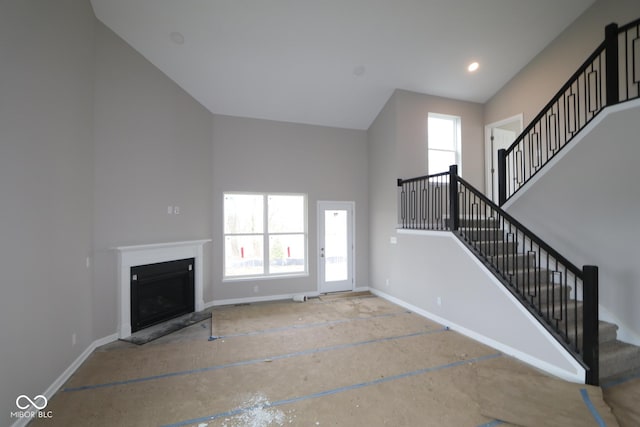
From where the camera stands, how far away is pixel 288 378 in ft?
9.88

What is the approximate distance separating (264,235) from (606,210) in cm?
541

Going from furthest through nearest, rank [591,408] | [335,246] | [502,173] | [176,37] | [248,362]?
1. [335,246]
2. [502,173]
3. [176,37]
4. [248,362]
5. [591,408]

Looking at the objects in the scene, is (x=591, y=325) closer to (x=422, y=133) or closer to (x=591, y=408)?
(x=591, y=408)

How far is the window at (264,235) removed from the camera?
5.85 meters

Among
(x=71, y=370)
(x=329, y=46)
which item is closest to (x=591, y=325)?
(x=329, y=46)

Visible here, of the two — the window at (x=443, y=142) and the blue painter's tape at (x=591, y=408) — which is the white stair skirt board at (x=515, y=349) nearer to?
the blue painter's tape at (x=591, y=408)

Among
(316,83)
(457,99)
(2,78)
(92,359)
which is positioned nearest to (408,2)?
(316,83)

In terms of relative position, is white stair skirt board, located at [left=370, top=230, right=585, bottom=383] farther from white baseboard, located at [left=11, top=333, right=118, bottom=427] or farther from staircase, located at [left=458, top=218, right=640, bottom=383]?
white baseboard, located at [left=11, top=333, right=118, bottom=427]

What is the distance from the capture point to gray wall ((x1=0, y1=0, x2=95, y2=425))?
2.25m

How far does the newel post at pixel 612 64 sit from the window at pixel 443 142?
2680mm

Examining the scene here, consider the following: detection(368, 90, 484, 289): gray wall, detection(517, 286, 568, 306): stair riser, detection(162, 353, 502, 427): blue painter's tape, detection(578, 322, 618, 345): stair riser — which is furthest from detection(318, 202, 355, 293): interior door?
detection(578, 322, 618, 345): stair riser

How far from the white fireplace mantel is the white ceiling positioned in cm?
272

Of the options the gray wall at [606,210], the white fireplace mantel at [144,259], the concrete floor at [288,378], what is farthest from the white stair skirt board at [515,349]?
the white fireplace mantel at [144,259]

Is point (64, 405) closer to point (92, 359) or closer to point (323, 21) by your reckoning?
point (92, 359)
